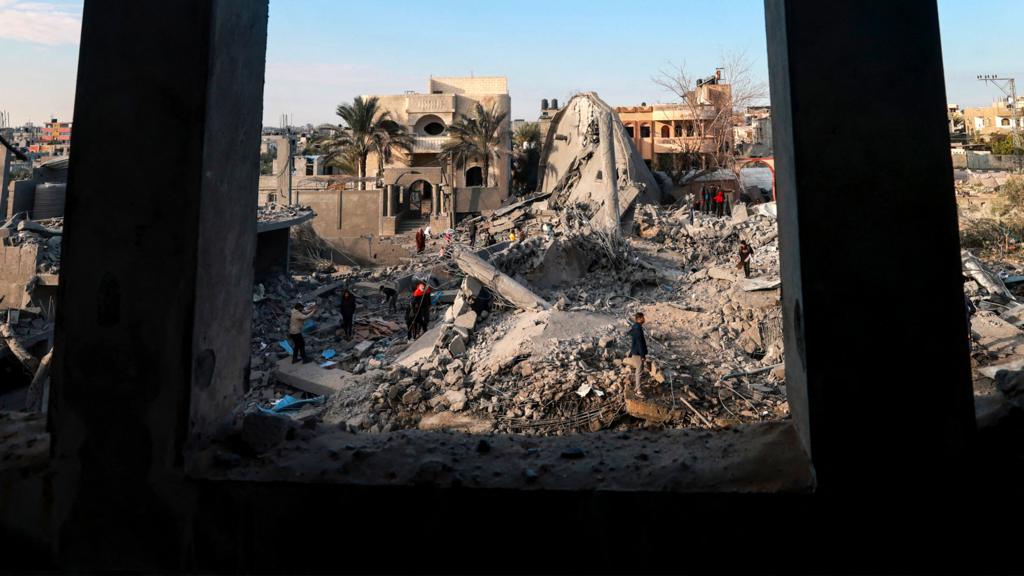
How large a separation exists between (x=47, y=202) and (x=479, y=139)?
1912 cm

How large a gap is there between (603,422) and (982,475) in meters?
5.03

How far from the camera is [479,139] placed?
31.9m

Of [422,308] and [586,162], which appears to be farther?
[586,162]

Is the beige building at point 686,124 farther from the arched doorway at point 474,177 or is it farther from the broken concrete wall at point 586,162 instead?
the arched doorway at point 474,177

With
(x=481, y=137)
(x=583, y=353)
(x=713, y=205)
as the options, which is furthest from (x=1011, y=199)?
(x=481, y=137)

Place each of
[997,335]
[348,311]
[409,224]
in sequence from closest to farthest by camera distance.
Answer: [997,335] < [348,311] < [409,224]

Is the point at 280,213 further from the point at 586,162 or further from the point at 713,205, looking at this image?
the point at 713,205

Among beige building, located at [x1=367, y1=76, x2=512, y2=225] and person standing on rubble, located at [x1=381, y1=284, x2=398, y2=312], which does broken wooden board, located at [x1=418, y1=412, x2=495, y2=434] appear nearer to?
person standing on rubble, located at [x1=381, y1=284, x2=398, y2=312]

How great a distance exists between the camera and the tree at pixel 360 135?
1188 inches

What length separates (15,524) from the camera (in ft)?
5.69

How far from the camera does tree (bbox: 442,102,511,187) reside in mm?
31938

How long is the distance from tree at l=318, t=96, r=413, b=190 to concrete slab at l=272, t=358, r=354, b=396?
2124 cm

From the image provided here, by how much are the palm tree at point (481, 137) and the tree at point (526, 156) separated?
3.12 m

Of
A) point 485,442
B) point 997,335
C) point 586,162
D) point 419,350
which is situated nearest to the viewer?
point 485,442
